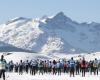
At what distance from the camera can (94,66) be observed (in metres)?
50.5

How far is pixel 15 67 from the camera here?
214ft

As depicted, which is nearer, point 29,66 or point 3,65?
point 3,65

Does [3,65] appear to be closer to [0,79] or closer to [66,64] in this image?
[0,79]

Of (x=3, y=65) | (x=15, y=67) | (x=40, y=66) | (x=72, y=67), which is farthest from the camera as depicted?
(x=15, y=67)

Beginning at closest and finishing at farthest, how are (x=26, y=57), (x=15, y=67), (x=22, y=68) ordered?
(x=22, y=68)
(x=15, y=67)
(x=26, y=57)

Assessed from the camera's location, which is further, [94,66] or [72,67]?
[94,66]

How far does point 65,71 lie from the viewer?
52625 millimetres

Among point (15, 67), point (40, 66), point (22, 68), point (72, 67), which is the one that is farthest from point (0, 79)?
point (15, 67)

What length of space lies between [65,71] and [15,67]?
14006mm

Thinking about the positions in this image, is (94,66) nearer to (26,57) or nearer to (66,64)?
(66,64)

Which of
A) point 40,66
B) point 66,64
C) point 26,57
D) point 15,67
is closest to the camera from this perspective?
point 66,64

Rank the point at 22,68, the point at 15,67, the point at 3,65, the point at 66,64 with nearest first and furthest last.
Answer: the point at 3,65 → the point at 66,64 → the point at 22,68 → the point at 15,67

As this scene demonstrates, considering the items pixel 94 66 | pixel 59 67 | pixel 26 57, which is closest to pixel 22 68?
pixel 59 67

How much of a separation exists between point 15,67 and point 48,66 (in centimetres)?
1102
